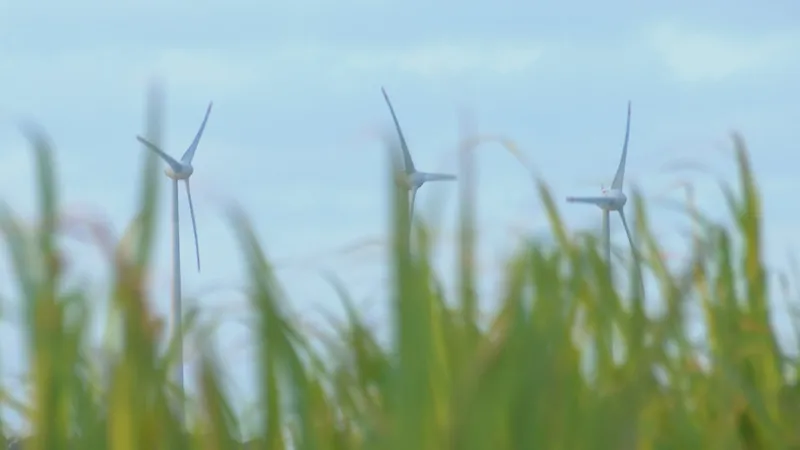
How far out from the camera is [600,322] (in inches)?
91.4

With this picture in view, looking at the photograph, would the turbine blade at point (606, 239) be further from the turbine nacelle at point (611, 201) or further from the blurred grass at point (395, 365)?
the turbine nacelle at point (611, 201)

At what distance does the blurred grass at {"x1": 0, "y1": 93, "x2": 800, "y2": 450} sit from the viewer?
5.70ft

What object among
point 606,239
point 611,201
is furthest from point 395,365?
point 611,201

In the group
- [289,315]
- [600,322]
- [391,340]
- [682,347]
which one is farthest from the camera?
[682,347]

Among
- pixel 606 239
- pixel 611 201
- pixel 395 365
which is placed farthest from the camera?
pixel 611 201

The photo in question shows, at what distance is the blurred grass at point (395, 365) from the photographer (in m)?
1.74

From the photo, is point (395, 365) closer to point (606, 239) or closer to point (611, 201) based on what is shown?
point (606, 239)

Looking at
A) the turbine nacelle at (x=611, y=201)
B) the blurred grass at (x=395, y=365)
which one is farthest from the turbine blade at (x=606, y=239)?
Answer: the turbine nacelle at (x=611, y=201)

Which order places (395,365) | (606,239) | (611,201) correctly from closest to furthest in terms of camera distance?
(395,365) → (606,239) → (611,201)

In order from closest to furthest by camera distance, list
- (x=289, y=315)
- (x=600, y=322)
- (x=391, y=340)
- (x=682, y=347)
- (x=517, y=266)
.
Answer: (x=391, y=340)
(x=289, y=315)
(x=517, y=266)
(x=600, y=322)
(x=682, y=347)

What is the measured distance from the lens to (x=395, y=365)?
1714 millimetres

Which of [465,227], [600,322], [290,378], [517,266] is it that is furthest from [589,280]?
[290,378]

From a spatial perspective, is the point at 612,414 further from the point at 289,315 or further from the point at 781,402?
the point at 781,402

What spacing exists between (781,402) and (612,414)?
98cm
